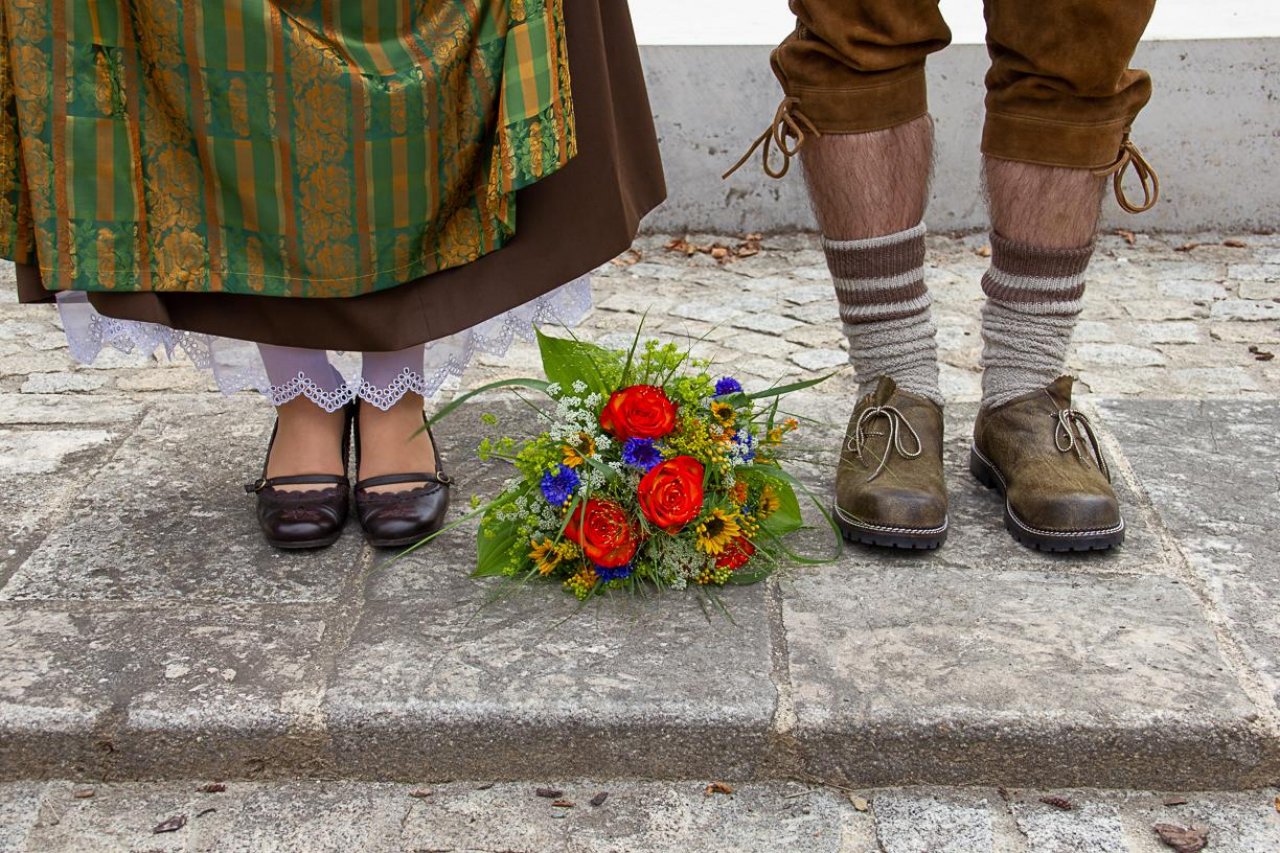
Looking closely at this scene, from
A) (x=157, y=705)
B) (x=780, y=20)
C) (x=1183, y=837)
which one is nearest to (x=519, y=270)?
(x=157, y=705)

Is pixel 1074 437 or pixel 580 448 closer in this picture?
pixel 580 448

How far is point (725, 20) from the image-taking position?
4.51 metres

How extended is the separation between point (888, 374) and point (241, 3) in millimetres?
1135

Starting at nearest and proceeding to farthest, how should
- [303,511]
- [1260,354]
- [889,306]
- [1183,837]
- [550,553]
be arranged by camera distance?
[1183,837], [550,553], [303,511], [889,306], [1260,354]

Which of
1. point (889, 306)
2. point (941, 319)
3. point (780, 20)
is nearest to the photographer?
point (889, 306)

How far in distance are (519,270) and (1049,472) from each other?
878 mm

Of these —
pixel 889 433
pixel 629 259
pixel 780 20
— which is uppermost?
pixel 780 20

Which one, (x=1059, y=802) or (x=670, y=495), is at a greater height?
(x=670, y=495)

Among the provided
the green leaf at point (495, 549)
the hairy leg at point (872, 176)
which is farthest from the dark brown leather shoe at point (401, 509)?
the hairy leg at point (872, 176)

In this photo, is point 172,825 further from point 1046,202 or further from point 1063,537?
point 1046,202

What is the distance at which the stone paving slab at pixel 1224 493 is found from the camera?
1863mm

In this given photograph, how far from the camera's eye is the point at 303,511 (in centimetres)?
204

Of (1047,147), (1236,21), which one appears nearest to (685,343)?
(1047,147)

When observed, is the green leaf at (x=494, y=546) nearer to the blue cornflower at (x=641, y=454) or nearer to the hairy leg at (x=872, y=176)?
the blue cornflower at (x=641, y=454)
